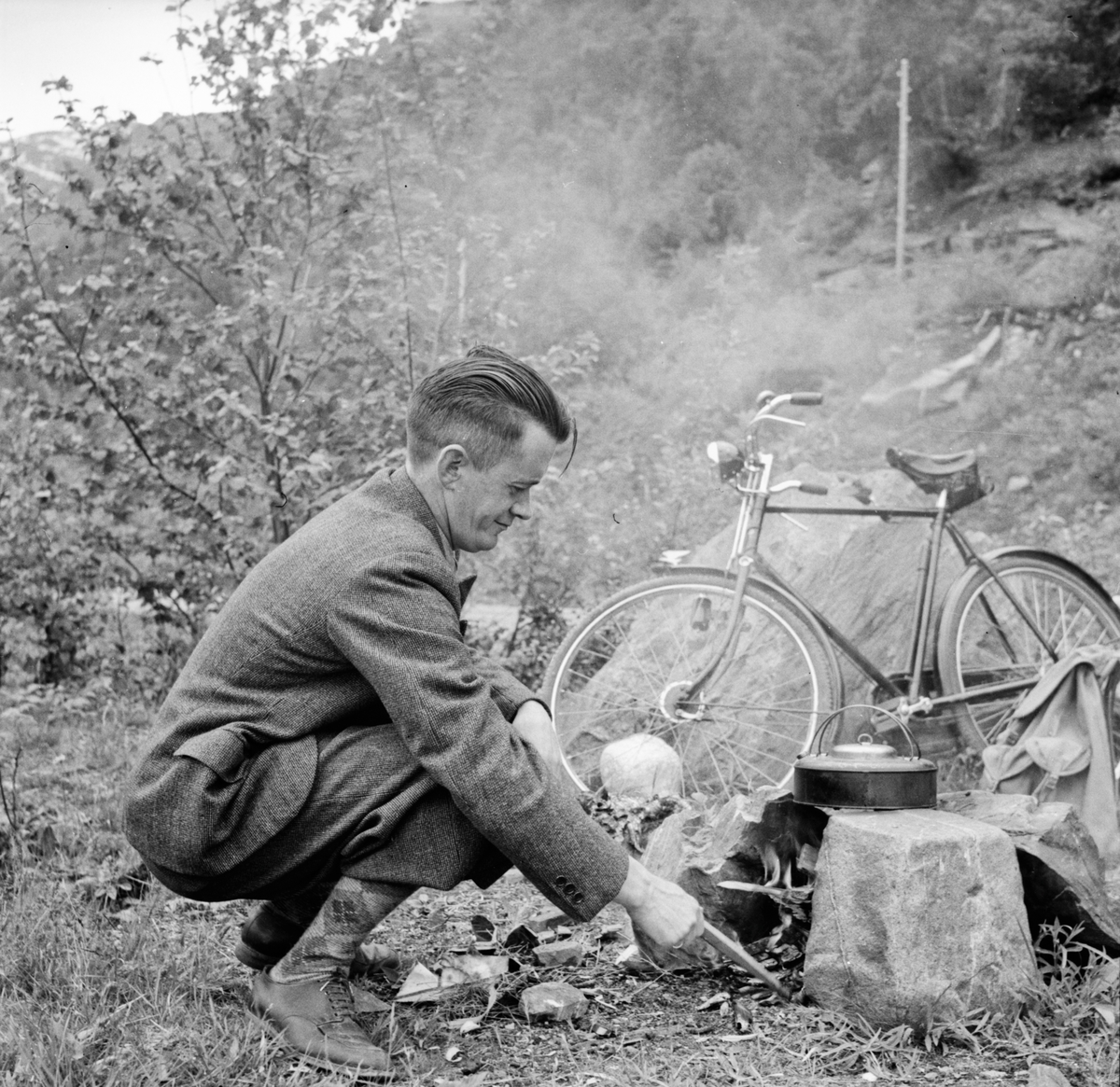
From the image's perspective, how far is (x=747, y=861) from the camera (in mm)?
2748

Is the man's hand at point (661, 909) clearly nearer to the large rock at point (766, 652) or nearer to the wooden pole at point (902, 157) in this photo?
the large rock at point (766, 652)

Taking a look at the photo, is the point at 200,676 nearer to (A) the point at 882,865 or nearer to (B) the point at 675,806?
(A) the point at 882,865

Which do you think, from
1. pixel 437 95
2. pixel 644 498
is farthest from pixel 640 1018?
pixel 644 498

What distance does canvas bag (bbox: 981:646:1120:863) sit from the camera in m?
3.27

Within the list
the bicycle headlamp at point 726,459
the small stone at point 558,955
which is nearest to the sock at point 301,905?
the small stone at point 558,955

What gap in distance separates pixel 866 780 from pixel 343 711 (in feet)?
3.53

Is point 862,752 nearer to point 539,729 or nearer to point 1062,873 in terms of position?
point 1062,873

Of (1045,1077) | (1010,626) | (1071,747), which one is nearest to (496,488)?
(1045,1077)

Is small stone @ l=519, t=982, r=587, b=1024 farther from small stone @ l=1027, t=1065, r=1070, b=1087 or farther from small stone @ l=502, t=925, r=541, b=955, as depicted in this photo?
small stone @ l=1027, t=1065, r=1070, b=1087

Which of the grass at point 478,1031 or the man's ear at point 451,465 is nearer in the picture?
the grass at point 478,1031

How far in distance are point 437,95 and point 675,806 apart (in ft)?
11.5

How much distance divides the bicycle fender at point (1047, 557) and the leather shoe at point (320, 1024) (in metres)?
2.81

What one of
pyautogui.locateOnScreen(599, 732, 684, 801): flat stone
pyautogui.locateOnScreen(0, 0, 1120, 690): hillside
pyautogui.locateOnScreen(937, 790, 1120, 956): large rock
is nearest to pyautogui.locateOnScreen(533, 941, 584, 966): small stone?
Result: pyautogui.locateOnScreen(937, 790, 1120, 956): large rock

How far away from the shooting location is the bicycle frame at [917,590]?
4.00m
